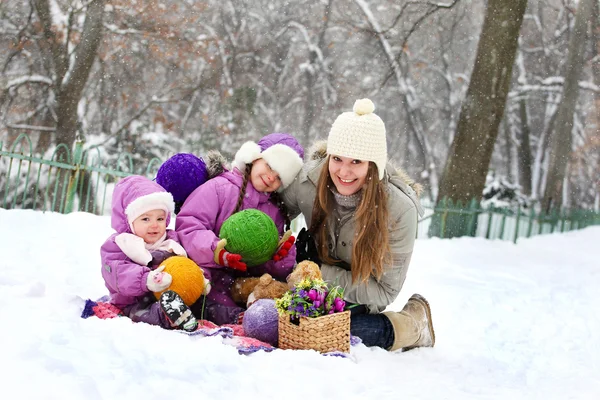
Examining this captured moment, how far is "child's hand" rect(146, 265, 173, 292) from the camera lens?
3557mm

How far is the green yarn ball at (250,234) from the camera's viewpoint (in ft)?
12.2

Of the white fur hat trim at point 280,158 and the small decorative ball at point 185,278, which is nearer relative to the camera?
the small decorative ball at point 185,278

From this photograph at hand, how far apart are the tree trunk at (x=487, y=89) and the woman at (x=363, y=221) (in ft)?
21.6

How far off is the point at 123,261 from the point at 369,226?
1.47 meters

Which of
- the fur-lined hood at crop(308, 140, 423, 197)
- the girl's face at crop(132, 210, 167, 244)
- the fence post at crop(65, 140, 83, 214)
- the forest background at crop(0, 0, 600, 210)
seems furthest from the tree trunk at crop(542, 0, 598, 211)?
the girl's face at crop(132, 210, 167, 244)

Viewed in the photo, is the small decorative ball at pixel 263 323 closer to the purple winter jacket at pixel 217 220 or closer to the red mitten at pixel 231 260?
the red mitten at pixel 231 260

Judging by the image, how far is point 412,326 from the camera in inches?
165

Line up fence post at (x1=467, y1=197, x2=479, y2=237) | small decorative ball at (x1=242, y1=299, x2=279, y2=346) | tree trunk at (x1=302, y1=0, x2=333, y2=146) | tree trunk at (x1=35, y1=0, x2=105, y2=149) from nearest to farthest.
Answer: small decorative ball at (x1=242, y1=299, x2=279, y2=346) < fence post at (x1=467, y1=197, x2=479, y2=237) < tree trunk at (x1=35, y1=0, x2=105, y2=149) < tree trunk at (x1=302, y1=0, x2=333, y2=146)

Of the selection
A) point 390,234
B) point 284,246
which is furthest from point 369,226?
point 284,246

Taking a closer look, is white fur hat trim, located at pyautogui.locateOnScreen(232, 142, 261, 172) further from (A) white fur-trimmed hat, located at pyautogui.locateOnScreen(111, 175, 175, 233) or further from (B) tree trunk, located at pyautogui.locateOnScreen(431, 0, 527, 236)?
(B) tree trunk, located at pyautogui.locateOnScreen(431, 0, 527, 236)

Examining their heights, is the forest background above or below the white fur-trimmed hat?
above

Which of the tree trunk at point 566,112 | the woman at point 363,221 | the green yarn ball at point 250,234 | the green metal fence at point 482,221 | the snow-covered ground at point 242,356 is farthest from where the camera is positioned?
the tree trunk at point 566,112

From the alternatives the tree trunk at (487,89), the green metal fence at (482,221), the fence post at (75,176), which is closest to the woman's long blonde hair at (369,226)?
the fence post at (75,176)

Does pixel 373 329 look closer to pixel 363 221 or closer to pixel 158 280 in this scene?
pixel 363 221
